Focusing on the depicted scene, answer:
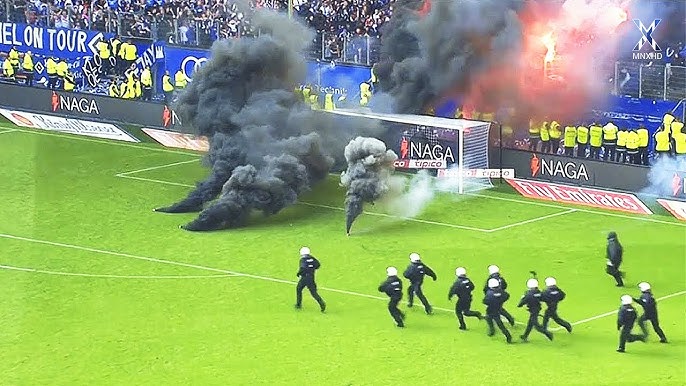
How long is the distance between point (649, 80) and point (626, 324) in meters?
16.5

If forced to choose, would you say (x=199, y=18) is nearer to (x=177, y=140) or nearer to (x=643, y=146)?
(x=177, y=140)

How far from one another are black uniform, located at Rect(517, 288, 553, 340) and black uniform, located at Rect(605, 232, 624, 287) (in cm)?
466

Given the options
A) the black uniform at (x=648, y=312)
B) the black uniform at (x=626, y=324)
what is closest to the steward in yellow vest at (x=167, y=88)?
the black uniform at (x=648, y=312)

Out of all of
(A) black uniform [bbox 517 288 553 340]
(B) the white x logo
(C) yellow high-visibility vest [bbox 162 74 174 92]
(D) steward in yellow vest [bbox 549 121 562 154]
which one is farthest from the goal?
(A) black uniform [bbox 517 288 553 340]

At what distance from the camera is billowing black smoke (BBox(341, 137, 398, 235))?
3691 cm

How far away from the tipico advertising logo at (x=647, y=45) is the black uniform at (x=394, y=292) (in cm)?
1723

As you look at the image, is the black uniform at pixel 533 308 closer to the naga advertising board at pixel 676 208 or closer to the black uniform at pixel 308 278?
the black uniform at pixel 308 278

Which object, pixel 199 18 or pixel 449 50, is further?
pixel 199 18

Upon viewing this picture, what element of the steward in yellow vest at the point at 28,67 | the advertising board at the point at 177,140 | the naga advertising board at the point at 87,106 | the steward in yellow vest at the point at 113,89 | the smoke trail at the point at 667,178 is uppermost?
the steward in yellow vest at the point at 28,67

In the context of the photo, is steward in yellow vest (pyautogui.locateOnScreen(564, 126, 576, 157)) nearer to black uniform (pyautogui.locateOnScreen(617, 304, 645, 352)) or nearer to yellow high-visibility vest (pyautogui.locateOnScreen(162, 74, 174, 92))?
yellow high-visibility vest (pyautogui.locateOnScreen(162, 74, 174, 92))

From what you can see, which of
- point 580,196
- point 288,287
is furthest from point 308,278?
point 580,196

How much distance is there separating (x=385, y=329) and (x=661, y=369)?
558 cm

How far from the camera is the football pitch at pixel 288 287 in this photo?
86.0 feet

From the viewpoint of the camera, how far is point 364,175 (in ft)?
122
